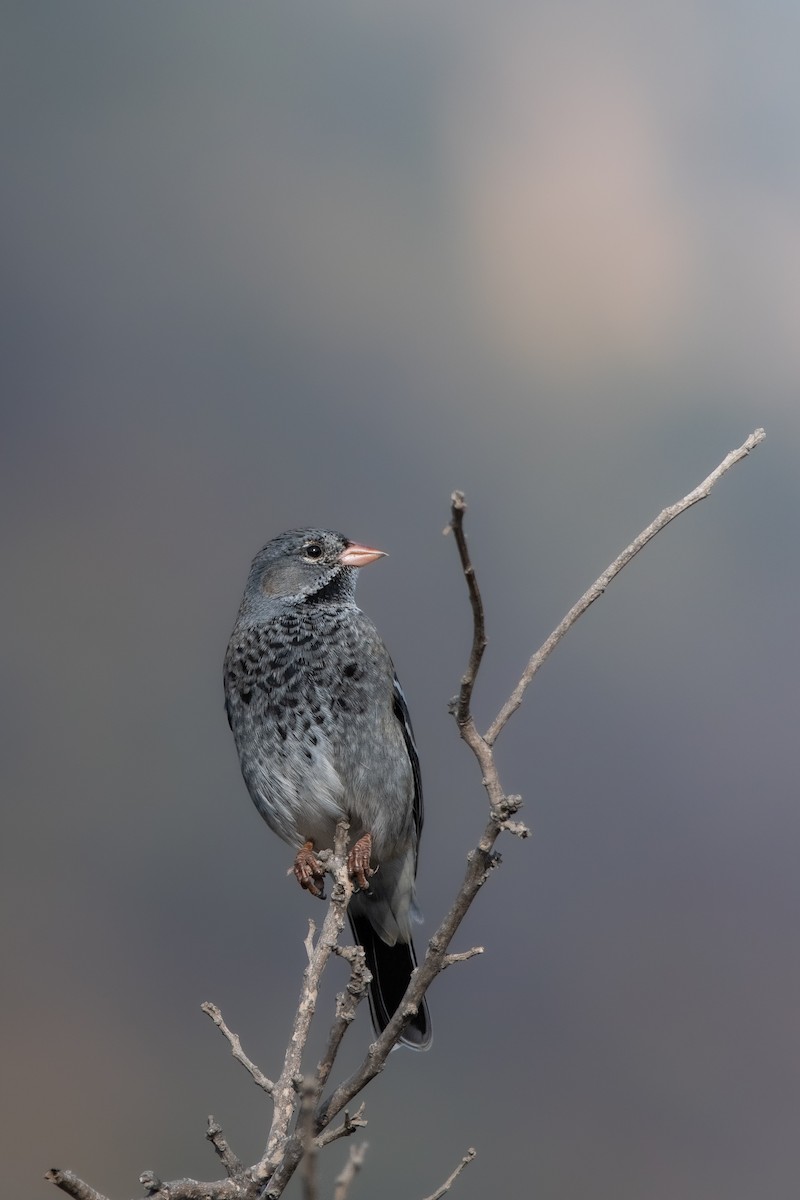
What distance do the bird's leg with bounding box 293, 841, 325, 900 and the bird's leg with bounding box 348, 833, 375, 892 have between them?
0.31 ft

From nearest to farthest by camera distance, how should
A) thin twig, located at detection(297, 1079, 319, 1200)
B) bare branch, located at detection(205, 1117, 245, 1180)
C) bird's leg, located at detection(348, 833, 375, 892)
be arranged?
thin twig, located at detection(297, 1079, 319, 1200), bare branch, located at detection(205, 1117, 245, 1180), bird's leg, located at detection(348, 833, 375, 892)

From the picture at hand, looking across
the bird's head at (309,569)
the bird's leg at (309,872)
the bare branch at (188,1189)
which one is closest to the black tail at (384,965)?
the bird's leg at (309,872)

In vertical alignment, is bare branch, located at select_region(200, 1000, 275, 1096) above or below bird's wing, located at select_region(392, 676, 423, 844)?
below

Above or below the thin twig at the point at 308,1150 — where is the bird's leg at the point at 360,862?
above

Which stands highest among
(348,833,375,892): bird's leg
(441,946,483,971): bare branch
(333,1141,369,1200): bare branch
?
(348,833,375,892): bird's leg

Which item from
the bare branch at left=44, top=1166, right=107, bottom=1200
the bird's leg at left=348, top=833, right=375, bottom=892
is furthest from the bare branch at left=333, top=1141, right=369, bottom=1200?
the bird's leg at left=348, top=833, right=375, bottom=892

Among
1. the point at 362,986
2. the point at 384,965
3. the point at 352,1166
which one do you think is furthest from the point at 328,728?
the point at 352,1166

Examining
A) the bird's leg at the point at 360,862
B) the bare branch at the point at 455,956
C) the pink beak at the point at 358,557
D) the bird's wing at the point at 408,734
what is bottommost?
the bare branch at the point at 455,956

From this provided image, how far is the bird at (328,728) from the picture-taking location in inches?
120

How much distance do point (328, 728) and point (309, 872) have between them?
1.21 ft

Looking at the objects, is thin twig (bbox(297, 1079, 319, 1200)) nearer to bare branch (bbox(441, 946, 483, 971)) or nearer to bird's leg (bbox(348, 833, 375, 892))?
bare branch (bbox(441, 946, 483, 971))

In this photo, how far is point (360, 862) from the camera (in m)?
2.96

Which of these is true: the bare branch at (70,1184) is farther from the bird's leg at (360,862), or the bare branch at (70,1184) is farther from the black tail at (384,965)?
the black tail at (384,965)

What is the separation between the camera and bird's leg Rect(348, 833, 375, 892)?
9.68ft
